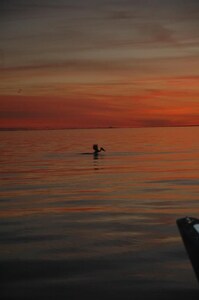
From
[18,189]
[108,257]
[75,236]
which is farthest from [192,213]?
[18,189]

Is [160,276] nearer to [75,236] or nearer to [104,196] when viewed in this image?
[75,236]

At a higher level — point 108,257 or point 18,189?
point 18,189

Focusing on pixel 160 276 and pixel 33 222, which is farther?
pixel 33 222

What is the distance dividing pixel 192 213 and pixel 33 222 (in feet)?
15.8

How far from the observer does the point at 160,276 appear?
8.67m

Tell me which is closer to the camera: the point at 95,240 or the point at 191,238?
the point at 191,238

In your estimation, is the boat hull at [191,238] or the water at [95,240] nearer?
the boat hull at [191,238]

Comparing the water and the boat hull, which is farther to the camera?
the water

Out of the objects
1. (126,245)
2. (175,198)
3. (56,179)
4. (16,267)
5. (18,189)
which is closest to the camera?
(16,267)

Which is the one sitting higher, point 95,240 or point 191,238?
point 95,240

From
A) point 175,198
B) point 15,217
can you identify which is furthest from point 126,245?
point 175,198

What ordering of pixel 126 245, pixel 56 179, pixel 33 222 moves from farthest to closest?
pixel 56 179
pixel 33 222
pixel 126 245

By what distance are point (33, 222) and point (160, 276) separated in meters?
5.82

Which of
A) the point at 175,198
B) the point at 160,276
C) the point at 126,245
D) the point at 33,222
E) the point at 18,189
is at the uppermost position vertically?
the point at 18,189
